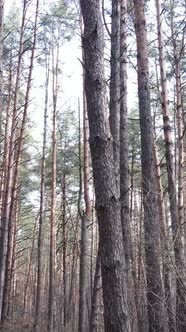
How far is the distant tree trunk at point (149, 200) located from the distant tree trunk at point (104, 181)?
109 inches

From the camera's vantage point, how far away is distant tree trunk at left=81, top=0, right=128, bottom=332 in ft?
8.23

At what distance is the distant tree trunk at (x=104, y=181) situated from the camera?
2.51 m

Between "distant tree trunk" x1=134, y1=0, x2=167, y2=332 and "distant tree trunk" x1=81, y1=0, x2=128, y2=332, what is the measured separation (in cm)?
277

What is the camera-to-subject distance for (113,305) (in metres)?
2.49

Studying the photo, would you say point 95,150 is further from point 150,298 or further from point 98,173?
point 150,298

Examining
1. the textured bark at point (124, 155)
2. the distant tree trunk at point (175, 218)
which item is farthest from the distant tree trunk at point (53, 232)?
the textured bark at point (124, 155)

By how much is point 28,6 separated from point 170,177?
6.01 m

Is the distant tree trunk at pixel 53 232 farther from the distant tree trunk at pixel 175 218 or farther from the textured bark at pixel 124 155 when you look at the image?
the textured bark at pixel 124 155

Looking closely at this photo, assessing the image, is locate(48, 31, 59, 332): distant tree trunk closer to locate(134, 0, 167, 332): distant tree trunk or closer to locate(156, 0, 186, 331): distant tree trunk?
locate(156, 0, 186, 331): distant tree trunk

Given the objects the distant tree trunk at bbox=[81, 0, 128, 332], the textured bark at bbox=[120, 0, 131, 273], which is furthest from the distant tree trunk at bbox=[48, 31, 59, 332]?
the distant tree trunk at bbox=[81, 0, 128, 332]

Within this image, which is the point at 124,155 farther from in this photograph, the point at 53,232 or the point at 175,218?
the point at 53,232

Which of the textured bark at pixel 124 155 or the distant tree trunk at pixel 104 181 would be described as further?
the textured bark at pixel 124 155

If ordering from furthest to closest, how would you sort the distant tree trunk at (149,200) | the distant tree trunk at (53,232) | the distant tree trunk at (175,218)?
the distant tree trunk at (53,232) < the distant tree trunk at (175,218) < the distant tree trunk at (149,200)

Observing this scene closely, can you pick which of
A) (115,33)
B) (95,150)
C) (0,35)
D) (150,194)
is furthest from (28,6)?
(95,150)
